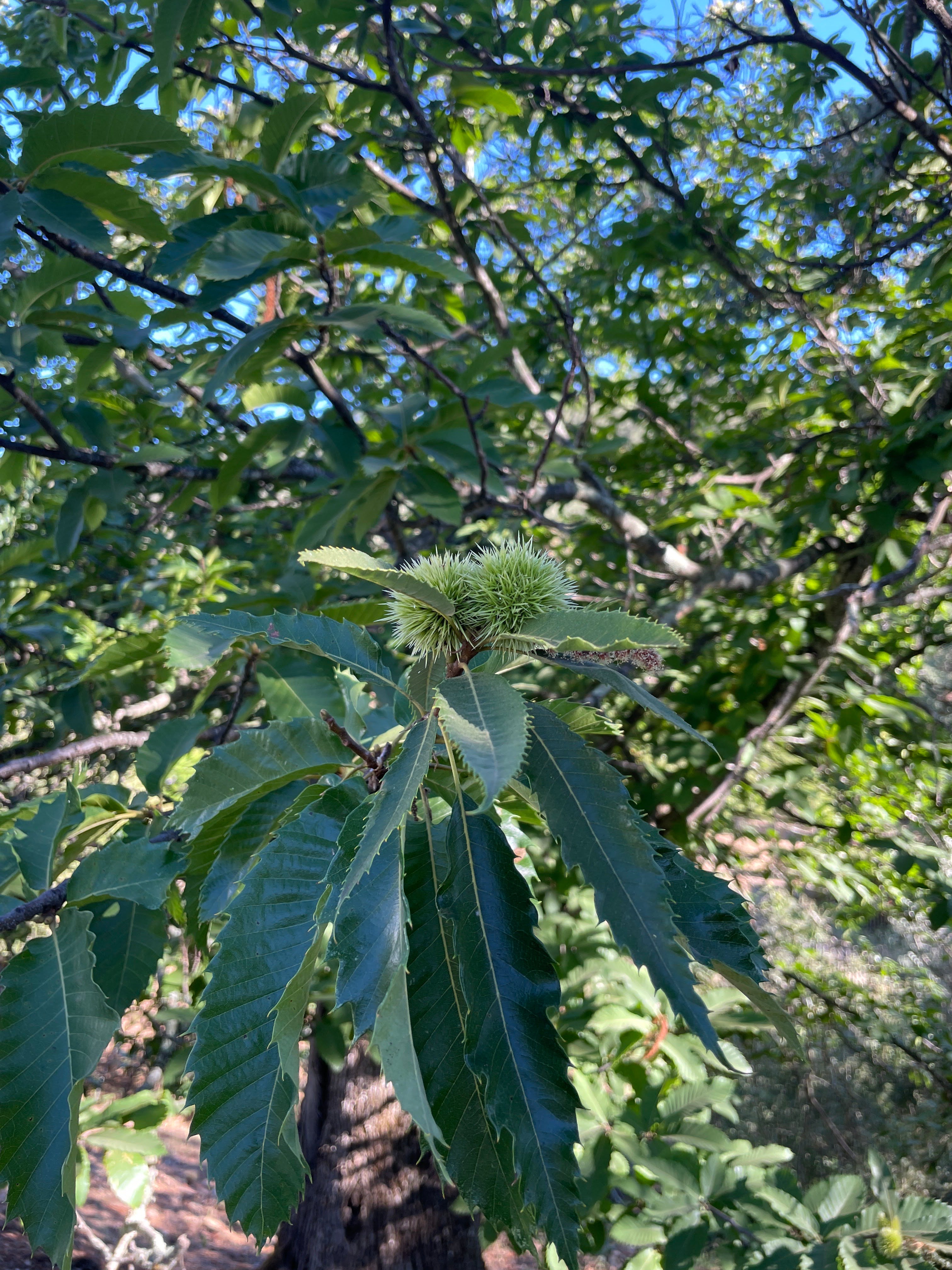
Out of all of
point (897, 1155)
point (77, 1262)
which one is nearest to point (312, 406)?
point (77, 1262)

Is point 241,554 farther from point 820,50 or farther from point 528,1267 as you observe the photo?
point 528,1267

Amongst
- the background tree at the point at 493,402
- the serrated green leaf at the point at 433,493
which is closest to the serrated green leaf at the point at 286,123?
the background tree at the point at 493,402

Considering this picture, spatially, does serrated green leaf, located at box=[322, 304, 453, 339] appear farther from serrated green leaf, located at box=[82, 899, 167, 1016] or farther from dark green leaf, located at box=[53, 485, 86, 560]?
serrated green leaf, located at box=[82, 899, 167, 1016]

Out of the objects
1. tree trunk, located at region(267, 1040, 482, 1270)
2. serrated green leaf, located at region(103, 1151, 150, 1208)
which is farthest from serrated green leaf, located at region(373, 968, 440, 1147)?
serrated green leaf, located at region(103, 1151, 150, 1208)

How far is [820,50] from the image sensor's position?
5.92 ft

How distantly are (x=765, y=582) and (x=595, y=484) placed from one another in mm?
824

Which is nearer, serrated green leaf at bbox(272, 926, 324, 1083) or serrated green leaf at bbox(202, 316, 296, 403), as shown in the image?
serrated green leaf at bbox(272, 926, 324, 1083)

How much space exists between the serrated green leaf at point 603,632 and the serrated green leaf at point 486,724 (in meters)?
0.07

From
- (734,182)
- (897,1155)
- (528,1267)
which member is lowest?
(528,1267)

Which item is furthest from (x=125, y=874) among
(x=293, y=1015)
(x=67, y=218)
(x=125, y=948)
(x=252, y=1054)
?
(x=67, y=218)

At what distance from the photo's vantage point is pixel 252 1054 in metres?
0.77

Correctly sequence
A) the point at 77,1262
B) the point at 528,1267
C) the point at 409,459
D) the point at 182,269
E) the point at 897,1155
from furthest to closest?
the point at 897,1155, the point at 528,1267, the point at 77,1262, the point at 409,459, the point at 182,269

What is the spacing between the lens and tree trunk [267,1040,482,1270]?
6.69 feet

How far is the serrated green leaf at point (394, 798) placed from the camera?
62cm
